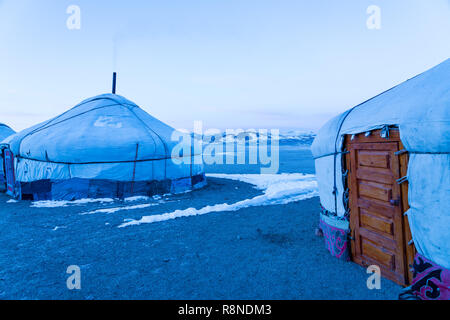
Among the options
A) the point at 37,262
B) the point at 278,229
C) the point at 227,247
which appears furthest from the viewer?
the point at 278,229

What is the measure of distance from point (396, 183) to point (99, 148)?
876 centimetres

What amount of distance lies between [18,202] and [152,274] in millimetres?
7705

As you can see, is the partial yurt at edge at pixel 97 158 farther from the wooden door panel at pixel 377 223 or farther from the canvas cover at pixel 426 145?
the canvas cover at pixel 426 145

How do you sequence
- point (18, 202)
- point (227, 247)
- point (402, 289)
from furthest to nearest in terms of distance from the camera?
1. point (18, 202)
2. point (227, 247)
3. point (402, 289)

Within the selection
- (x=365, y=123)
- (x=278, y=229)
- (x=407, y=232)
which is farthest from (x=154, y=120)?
(x=407, y=232)

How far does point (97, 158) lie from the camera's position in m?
9.18

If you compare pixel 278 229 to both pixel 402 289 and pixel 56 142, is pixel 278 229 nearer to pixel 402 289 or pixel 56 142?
pixel 402 289

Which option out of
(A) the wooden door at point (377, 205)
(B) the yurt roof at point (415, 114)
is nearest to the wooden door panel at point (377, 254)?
(A) the wooden door at point (377, 205)

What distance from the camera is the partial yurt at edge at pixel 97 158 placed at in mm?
9117

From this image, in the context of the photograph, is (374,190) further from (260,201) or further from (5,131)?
(5,131)

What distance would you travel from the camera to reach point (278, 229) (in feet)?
19.0

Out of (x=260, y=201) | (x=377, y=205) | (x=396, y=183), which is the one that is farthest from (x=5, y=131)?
(x=396, y=183)

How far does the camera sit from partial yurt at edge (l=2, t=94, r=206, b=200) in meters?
9.12

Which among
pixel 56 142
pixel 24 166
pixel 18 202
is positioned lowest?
pixel 18 202
